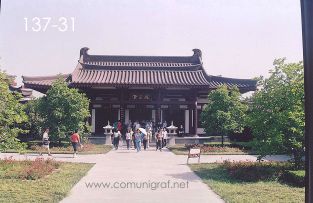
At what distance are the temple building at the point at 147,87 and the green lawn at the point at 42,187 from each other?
472 inches

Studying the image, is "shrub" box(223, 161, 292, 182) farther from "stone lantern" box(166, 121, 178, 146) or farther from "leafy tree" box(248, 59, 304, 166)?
"stone lantern" box(166, 121, 178, 146)

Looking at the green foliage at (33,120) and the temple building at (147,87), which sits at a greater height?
the temple building at (147,87)

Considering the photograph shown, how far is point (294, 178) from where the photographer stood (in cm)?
869

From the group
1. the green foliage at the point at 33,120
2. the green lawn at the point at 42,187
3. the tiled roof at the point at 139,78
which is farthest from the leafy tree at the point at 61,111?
the green lawn at the point at 42,187

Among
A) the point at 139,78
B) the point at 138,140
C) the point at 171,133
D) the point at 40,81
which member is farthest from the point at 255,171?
the point at 40,81

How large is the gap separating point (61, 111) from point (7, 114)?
8.90 meters

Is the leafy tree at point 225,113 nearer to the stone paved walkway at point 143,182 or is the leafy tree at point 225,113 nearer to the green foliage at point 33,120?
the stone paved walkway at point 143,182

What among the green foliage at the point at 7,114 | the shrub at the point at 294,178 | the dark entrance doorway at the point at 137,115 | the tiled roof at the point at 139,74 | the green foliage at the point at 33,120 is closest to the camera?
the shrub at the point at 294,178

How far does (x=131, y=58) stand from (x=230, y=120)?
9.10m

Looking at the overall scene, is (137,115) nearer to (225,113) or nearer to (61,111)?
(61,111)

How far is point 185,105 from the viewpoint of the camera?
74.3ft

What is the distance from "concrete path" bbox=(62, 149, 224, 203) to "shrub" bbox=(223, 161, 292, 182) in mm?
1240

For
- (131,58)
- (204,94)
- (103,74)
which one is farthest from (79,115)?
(204,94)

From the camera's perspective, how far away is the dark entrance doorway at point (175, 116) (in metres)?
22.8
